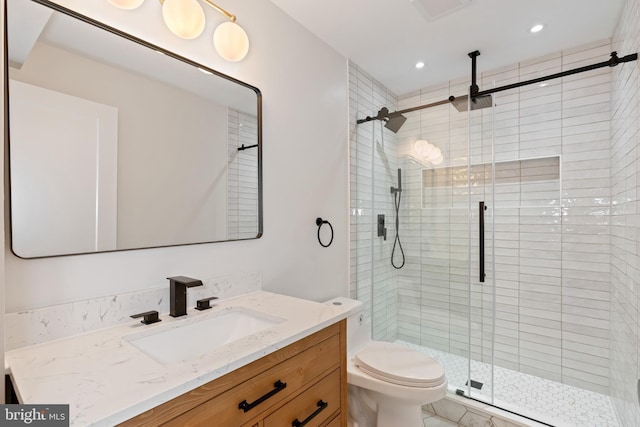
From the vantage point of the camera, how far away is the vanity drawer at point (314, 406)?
1028 mm

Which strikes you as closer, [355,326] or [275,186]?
[275,186]

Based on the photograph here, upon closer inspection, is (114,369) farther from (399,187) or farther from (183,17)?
(399,187)

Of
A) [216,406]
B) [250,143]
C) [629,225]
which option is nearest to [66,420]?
[216,406]

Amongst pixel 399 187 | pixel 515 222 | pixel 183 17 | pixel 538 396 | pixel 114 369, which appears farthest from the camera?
pixel 399 187

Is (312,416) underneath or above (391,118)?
underneath

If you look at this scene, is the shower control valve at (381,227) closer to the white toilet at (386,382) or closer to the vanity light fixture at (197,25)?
the white toilet at (386,382)

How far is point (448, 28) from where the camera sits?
2018 mm

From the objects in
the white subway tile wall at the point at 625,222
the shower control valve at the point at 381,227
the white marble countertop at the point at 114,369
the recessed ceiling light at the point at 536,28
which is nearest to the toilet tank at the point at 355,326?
the shower control valve at the point at 381,227

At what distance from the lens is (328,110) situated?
2213 mm

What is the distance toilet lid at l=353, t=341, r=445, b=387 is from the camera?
1.64 metres

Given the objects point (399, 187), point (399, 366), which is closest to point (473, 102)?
point (399, 187)

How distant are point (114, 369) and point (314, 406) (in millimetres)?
694

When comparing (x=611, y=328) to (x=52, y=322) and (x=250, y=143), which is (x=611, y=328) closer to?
(x=250, y=143)

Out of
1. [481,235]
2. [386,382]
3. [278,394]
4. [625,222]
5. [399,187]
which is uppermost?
[399,187]
